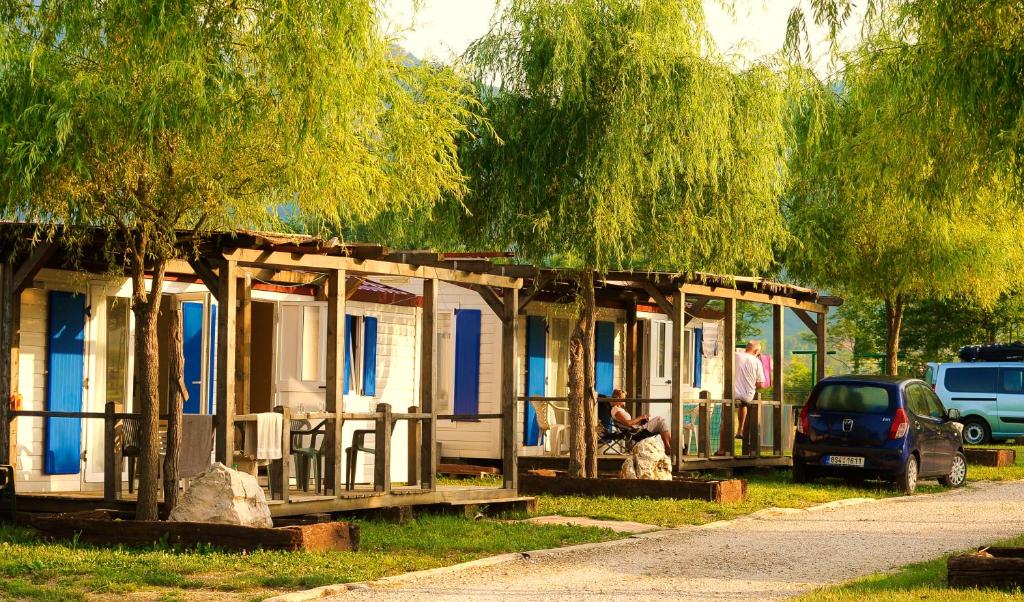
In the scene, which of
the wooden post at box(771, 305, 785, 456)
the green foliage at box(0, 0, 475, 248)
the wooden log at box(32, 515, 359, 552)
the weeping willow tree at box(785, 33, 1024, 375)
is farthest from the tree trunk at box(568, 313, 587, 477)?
the wooden log at box(32, 515, 359, 552)

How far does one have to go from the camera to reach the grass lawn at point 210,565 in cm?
970

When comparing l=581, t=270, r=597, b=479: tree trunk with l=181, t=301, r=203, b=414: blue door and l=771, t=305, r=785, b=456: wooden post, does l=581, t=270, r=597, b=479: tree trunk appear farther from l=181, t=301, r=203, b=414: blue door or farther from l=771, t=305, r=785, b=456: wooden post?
l=771, t=305, r=785, b=456: wooden post

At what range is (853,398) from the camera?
1975cm

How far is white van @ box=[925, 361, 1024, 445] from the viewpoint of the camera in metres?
31.6

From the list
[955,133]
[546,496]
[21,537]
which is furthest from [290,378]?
[955,133]

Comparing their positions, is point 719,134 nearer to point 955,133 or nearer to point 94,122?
point 955,133

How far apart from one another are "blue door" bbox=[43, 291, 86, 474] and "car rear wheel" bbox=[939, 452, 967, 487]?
1239cm

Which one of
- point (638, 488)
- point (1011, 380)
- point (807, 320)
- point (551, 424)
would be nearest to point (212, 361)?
point (638, 488)

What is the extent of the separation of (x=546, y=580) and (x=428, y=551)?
71.1 inches

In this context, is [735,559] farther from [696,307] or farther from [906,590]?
[696,307]

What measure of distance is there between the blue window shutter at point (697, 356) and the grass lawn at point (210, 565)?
1338 centimetres

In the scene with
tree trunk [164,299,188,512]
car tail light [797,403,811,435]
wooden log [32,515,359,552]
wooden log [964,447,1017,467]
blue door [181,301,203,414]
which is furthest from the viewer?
wooden log [964,447,1017,467]

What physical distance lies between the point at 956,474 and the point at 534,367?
650 cm

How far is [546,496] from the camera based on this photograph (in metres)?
17.5
